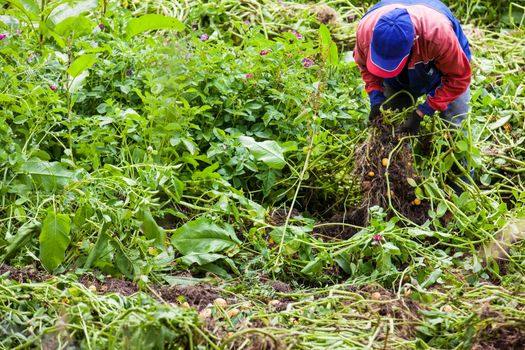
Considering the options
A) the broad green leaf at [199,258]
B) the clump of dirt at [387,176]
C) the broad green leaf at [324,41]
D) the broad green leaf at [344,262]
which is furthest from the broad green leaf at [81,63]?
the broad green leaf at [344,262]

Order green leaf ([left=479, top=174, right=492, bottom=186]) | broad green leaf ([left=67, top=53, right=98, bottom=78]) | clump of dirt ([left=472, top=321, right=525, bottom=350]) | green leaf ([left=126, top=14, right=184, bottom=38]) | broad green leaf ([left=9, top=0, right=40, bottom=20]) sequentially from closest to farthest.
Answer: clump of dirt ([left=472, top=321, right=525, bottom=350]) < broad green leaf ([left=67, top=53, right=98, bottom=78]) < green leaf ([left=479, top=174, right=492, bottom=186]) < green leaf ([left=126, top=14, right=184, bottom=38]) < broad green leaf ([left=9, top=0, right=40, bottom=20])

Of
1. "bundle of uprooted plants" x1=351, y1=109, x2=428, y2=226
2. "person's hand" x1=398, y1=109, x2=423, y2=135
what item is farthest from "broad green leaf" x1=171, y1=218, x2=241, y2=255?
"person's hand" x1=398, y1=109, x2=423, y2=135

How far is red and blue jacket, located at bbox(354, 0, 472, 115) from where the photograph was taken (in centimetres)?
347

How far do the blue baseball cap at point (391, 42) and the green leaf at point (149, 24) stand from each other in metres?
1.16

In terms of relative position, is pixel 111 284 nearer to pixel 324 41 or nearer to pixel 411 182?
pixel 411 182

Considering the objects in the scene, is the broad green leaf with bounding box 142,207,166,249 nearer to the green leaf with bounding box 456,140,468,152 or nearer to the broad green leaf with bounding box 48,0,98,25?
the green leaf with bounding box 456,140,468,152

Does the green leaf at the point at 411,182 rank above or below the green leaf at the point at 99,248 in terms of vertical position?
above

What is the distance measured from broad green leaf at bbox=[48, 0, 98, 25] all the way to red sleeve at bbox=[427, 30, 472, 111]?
1939 mm

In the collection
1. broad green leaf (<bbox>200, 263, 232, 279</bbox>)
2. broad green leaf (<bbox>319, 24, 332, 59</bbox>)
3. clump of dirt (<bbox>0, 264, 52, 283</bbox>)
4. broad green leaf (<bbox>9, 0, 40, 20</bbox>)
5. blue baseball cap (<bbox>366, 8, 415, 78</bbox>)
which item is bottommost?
broad green leaf (<bbox>200, 263, 232, 279</bbox>)

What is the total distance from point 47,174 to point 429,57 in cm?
155

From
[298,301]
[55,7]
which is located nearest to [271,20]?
[55,7]

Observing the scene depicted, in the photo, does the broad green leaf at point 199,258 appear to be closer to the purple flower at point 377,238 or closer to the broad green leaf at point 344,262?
the broad green leaf at point 344,262

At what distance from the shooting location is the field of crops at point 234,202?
2.65 meters

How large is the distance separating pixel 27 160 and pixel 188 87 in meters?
0.88
